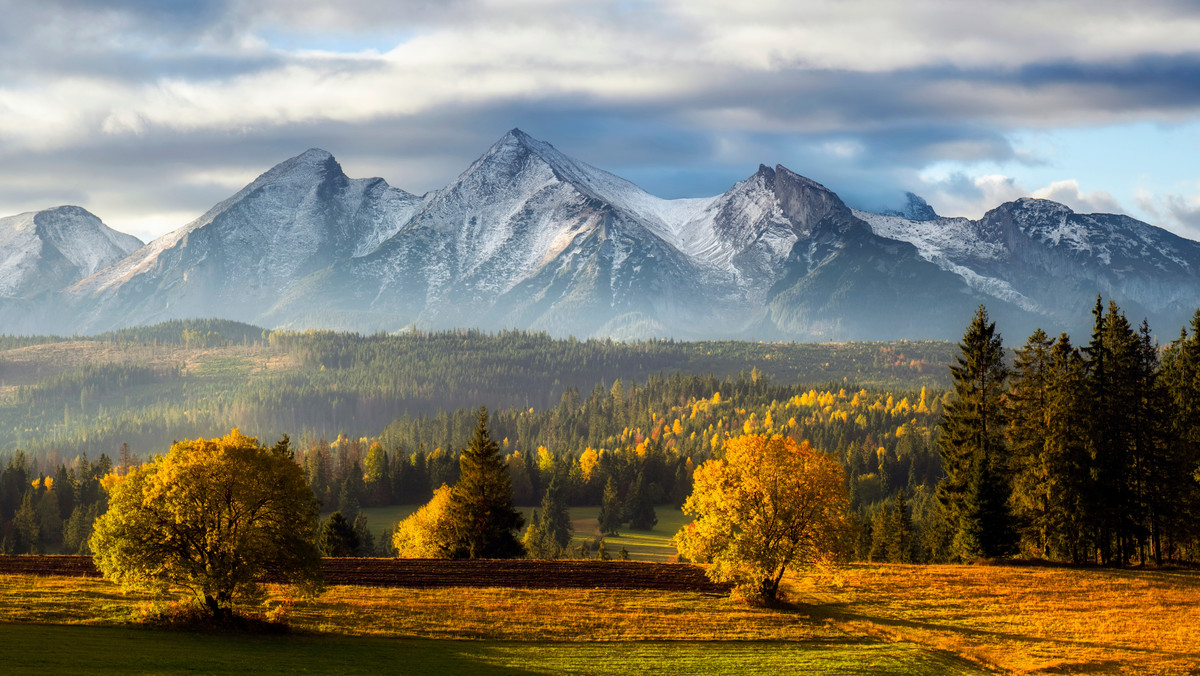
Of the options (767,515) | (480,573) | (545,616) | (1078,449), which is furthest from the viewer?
(1078,449)

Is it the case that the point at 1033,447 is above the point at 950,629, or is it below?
above

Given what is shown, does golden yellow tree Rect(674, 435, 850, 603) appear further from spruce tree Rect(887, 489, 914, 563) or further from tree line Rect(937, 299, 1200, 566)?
spruce tree Rect(887, 489, 914, 563)

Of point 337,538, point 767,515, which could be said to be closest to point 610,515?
point 337,538

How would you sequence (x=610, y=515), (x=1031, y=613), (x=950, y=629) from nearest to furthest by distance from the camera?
(x=950, y=629), (x=1031, y=613), (x=610, y=515)

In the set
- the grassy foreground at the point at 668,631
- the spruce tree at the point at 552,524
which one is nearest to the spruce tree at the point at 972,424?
the grassy foreground at the point at 668,631

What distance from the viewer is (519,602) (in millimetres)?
66812

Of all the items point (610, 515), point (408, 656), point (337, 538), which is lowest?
point (610, 515)

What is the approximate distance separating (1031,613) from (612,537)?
110193mm

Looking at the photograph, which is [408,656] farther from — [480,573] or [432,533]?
[432,533]

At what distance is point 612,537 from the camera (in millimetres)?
171500

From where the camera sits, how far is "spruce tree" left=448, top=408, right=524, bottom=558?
294 feet

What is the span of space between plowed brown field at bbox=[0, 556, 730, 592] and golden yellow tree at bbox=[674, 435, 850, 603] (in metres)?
6.86

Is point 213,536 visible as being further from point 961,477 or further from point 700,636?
point 961,477

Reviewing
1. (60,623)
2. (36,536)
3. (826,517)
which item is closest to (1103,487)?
(826,517)
